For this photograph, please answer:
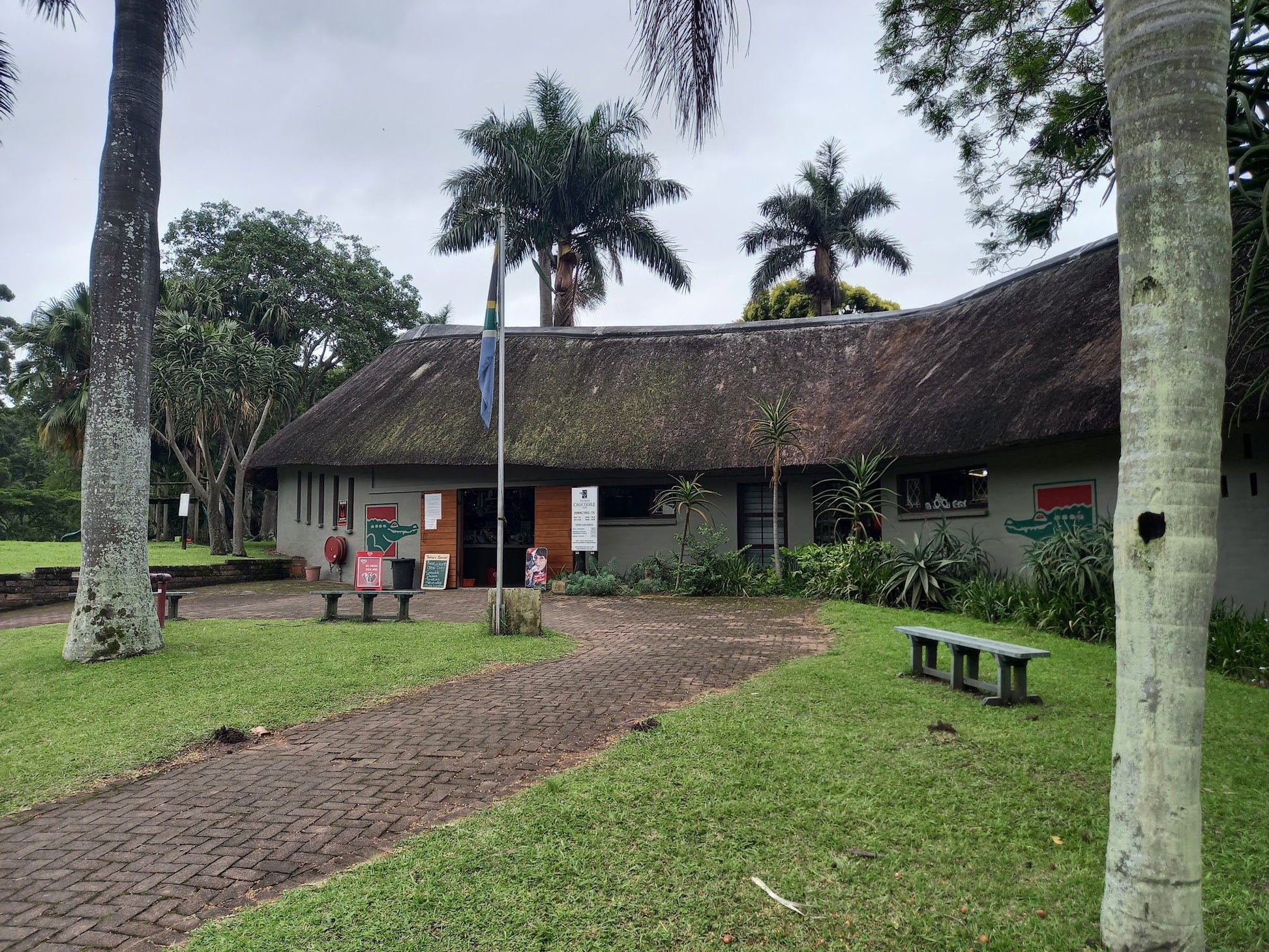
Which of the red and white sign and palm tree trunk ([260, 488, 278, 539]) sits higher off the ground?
palm tree trunk ([260, 488, 278, 539])

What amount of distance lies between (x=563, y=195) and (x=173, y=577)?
50.0 feet

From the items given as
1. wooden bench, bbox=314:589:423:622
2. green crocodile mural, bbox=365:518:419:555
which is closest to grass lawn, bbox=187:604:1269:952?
wooden bench, bbox=314:589:423:622

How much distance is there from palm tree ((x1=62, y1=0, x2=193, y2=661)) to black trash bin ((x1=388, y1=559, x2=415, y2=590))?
7.95 m

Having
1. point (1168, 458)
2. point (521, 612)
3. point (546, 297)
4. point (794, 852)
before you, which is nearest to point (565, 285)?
point (546, 297)

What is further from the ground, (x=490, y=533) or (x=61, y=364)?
(x=61, y=364)

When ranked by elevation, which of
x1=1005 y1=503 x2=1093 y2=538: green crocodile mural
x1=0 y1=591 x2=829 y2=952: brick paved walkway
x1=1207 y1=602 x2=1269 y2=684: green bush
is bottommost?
x1=0 y1=591 x2=829 y2=952: brick paved walkway

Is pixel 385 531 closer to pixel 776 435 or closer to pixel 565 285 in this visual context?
pixel 776 435

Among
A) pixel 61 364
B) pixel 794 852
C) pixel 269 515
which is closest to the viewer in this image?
pixel 794 852

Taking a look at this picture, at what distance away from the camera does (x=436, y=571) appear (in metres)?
16.3

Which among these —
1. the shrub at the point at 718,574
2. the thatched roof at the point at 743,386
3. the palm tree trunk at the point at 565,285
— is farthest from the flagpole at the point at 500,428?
the palm tree trunk at the point at 565,285

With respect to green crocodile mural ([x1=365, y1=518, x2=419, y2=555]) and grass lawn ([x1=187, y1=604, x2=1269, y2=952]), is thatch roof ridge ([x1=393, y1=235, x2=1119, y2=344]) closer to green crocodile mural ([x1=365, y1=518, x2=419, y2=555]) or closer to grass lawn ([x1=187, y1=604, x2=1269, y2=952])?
green crocodile mural ([x1=365, y1=518, x2=419, y2=555])

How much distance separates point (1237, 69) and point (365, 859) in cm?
902

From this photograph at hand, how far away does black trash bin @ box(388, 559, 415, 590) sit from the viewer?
635 inches

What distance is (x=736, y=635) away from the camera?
9.38m
